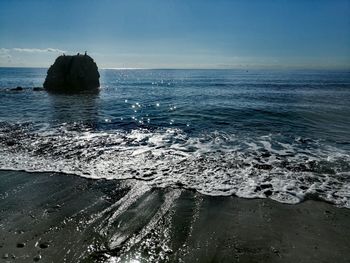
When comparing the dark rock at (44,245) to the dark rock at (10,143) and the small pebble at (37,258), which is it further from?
the dark rock at (10,143)

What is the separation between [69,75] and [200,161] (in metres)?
46.1

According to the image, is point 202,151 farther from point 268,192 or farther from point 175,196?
point 175,196

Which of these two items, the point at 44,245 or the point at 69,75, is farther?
the point at 69,75

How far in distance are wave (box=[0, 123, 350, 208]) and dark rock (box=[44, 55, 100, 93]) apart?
36.5m

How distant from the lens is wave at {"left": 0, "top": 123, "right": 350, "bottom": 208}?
8586mm

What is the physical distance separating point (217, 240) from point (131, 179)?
4254mm

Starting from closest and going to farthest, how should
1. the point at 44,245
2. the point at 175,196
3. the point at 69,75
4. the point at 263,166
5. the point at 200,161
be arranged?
the point at 44,245
the point at 175,196
the point at 263,166
the point at 200,161
the point at 69,75

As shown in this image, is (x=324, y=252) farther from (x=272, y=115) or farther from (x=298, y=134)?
(x=272, y=115)

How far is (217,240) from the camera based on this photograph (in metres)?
5.77

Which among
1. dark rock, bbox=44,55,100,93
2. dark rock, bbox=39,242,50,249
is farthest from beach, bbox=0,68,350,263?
dark rock, bbox=44,55,100,93

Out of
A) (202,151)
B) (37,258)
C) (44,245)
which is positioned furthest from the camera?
(202,151)

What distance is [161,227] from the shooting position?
6242 mm

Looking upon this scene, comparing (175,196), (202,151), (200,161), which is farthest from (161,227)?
(202,151)

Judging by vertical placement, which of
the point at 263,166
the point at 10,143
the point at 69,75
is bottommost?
the point at 263,166
